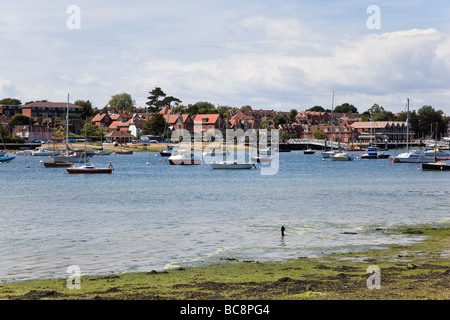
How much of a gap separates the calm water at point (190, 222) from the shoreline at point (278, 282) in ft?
6.77

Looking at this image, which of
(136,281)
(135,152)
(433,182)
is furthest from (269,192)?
(135,152)

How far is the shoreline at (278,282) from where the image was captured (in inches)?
651

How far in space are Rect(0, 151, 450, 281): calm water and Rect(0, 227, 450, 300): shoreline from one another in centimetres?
206

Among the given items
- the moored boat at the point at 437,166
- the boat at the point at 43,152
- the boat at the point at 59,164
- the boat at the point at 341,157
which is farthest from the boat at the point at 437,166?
the boat at the point at 43,152

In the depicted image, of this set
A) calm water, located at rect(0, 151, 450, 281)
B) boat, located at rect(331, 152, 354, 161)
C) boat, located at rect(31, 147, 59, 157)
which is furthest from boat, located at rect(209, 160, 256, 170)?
boat, located at rect(31, 147, 59, 157)

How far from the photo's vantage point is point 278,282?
18625 mm

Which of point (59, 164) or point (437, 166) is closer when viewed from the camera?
point (437, 166)

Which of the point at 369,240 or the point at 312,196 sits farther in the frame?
the point at 312,196

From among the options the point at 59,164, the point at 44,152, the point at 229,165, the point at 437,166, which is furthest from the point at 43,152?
the point at 437,166

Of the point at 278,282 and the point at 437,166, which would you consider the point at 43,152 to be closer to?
the point at 437,166

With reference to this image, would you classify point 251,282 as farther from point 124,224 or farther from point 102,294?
point 124,224

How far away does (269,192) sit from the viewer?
202 ft

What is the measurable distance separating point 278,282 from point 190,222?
63.5ft

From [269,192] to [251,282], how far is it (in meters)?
42.8
